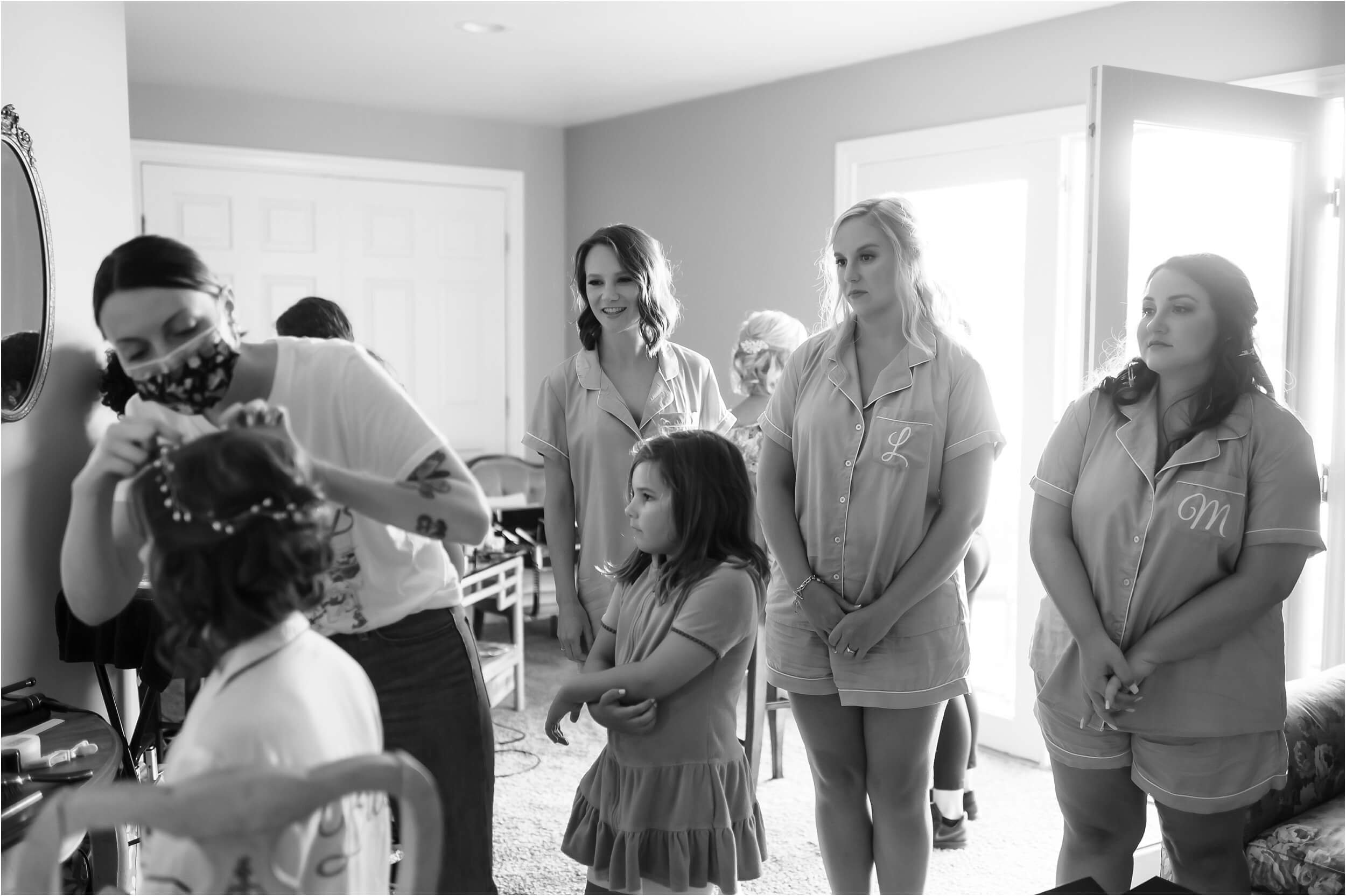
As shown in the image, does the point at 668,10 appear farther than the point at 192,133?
No

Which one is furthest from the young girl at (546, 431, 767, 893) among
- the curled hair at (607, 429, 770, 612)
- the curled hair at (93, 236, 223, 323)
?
the curled hair at (93, 236, 223, 323)

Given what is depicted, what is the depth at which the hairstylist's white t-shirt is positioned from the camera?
104cm

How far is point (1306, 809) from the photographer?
2.11m

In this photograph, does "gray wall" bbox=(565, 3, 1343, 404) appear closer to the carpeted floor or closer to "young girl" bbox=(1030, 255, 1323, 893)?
"young girl" bbox=(1030, 255, 1323, 893)

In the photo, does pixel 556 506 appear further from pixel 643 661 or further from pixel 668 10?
pixel 668 10

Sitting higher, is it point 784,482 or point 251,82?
point 251,82

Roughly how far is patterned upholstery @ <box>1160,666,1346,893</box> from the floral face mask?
5.85ft

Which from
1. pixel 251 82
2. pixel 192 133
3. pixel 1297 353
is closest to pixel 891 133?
pixel 1297 353

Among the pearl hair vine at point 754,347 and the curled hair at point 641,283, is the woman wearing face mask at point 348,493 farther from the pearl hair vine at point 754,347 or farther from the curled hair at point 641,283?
the pearl hair vine at point 754,347

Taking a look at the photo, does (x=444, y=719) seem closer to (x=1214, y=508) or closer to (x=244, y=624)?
(x=244, y=624)

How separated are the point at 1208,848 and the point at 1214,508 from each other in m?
0.55

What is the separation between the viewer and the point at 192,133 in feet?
15.5

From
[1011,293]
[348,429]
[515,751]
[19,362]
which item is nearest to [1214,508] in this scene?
[348,429]

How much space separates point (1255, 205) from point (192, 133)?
13.5 feet
